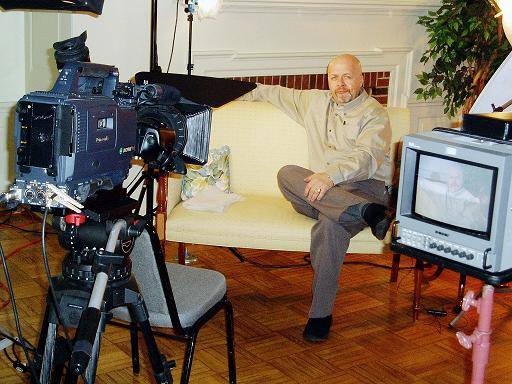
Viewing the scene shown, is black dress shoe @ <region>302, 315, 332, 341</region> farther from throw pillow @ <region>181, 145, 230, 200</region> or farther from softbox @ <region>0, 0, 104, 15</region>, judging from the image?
softbox @ <region>0, 0, 104, 15</region>

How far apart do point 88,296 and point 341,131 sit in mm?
1981

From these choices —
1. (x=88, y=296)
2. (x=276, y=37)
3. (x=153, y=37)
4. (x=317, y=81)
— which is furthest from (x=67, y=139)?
(x=317, y=81)

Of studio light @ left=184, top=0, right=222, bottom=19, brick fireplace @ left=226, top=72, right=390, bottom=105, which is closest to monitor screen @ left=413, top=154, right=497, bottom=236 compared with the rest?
studio light @ left=184, top=0, right=222, bottom=19

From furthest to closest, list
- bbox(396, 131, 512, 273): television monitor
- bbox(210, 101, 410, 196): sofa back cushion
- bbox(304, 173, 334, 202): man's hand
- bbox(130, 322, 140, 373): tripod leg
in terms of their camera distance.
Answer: bbox(210, 101, 410, 196): sofa back cushion
bbox(304, 173, 334, 202): man's hand
bbox(130, 322, 140, 373): tripod leg
bbox(396, 131, 512, 273): television monitor

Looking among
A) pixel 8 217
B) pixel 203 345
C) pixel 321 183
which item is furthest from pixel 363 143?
pixel 8 217

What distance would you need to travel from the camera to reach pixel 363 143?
360 cm

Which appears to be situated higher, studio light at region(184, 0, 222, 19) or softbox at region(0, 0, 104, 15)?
studio light at region(184, 0, 222, 19)

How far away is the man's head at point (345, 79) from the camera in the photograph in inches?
145

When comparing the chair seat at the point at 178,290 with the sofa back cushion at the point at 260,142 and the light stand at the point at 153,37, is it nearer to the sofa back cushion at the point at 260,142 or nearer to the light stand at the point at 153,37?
the sofa back cushion at the point at 260,142

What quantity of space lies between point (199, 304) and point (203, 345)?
774 mm

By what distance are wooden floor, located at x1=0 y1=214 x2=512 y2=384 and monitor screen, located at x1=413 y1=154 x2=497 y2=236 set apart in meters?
1.01

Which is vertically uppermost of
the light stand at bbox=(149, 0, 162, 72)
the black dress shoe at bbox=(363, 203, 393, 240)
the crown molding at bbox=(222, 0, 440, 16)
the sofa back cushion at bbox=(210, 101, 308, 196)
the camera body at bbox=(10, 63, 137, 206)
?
the crown molding at bbox=(222, 0, 440, 16)

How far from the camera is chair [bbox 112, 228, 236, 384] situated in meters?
2.22

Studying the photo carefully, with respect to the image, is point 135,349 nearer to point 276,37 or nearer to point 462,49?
point 276,37
